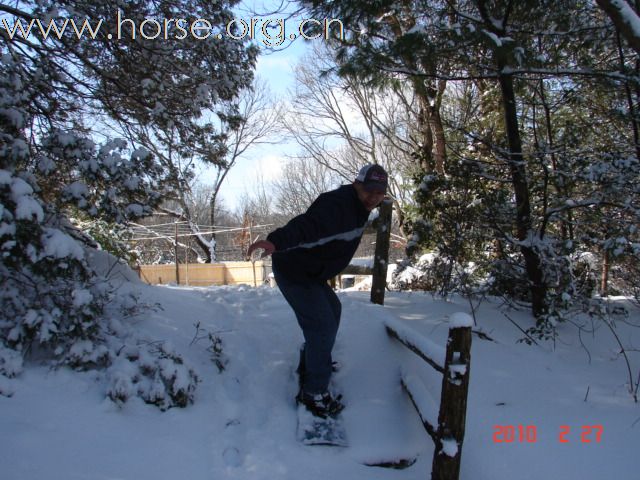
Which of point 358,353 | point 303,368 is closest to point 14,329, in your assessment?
point 303,368

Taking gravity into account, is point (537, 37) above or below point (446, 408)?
above

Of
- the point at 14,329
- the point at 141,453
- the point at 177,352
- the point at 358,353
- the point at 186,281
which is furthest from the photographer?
the point at 186,281

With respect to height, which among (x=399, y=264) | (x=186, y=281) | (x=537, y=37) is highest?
(x=537, y=37)

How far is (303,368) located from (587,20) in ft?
16.1

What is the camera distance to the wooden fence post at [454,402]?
214 centimetres

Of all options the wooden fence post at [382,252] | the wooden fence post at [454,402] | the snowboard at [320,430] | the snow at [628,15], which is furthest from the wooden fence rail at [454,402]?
the snow at [628,15]

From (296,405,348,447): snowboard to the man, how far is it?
0.19 feet

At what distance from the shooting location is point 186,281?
1753 centimetres

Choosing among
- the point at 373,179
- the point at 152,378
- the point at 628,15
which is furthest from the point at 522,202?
the point at 152,378

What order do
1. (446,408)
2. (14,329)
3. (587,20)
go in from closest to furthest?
(446,408)
(14,329)
(587,20)

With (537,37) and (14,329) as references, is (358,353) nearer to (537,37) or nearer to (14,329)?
(14,329)

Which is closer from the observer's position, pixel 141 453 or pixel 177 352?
pixel 141 453

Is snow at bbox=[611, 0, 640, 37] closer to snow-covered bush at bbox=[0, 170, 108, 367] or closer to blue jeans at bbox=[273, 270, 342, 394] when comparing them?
blue jeans at bbox=[273, 270, 342, 394]

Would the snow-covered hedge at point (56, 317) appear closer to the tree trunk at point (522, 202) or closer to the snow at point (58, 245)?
the snow at point (58, 245)
